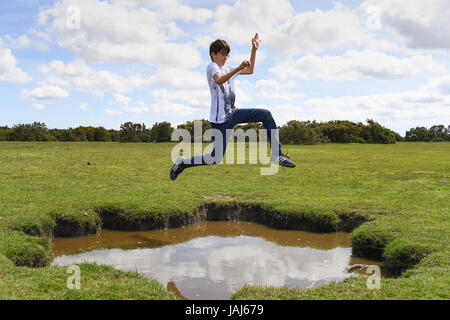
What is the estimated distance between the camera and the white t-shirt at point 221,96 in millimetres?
6527

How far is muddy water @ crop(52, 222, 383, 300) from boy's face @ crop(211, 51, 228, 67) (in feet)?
15.3

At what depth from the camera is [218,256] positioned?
11594 mm

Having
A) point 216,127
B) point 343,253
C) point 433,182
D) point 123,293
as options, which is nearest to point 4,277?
point 123,293

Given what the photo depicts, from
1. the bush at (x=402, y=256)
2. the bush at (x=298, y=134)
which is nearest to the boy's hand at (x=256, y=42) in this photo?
the bush at (x=402, y=256)

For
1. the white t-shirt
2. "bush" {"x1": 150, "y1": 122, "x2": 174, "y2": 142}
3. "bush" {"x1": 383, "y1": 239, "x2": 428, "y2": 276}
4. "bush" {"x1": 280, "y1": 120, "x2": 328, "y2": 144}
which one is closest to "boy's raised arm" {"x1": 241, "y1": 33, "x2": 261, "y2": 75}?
the white t-shirt

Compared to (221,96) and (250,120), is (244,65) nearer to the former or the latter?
(221,96)

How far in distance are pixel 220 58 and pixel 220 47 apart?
0.16 m

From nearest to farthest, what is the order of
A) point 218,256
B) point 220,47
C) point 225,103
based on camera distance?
point 220,47, point 225,103, point 218,256

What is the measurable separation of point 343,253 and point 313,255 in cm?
90

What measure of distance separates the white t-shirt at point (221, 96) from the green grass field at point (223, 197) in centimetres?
328

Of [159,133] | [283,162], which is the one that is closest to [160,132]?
[159,133]

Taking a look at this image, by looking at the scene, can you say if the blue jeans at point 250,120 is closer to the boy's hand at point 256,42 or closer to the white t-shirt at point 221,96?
the white t-shirt at point 221,96

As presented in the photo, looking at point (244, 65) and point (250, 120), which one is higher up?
point (244, 65)

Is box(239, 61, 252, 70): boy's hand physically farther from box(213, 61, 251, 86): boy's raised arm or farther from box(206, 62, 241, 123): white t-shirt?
box(206, 62, 241, 123): white t-shirt
